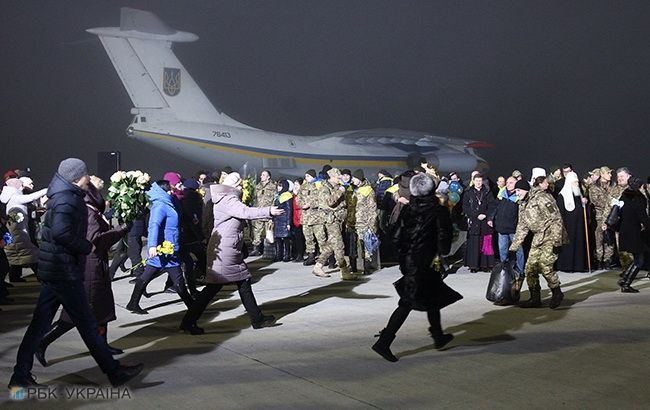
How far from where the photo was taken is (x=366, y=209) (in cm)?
1165

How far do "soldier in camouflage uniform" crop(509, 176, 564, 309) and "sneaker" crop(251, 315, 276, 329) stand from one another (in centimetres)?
274

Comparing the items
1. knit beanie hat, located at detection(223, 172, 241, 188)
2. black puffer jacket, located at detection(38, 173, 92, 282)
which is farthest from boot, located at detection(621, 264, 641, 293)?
black puffer jacket, located at detection(38, 173, 92, 282)

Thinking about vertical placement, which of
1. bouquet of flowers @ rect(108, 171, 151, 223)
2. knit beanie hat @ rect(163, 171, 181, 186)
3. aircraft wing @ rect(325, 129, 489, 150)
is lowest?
bouquet of flowers @ rect(108, 171, 151, 223)

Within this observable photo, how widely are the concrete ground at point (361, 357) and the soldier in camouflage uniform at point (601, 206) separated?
9.04 ft

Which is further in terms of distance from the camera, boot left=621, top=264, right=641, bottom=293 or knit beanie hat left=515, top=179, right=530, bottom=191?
boot left=621, top=264, right=641, bottom=293

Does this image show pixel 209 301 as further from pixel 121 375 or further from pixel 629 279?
pixel 629 279

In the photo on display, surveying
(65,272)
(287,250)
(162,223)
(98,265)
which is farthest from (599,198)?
(65,272)

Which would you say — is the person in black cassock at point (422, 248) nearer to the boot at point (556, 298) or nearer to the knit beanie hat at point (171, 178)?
the boot at point (556, 298)

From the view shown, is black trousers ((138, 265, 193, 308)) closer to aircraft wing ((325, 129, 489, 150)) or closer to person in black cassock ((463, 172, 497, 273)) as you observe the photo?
person in black cassock ((463, 172, 497, 273))

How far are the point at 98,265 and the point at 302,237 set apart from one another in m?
8.00

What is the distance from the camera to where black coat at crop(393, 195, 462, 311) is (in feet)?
20.0

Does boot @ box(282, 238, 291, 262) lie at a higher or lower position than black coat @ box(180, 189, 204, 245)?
lower

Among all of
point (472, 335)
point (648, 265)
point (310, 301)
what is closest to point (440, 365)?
point (472, 335)

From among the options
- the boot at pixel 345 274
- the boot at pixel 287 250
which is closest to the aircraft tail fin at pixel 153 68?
the boot at pixel 287 250
